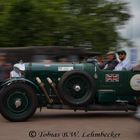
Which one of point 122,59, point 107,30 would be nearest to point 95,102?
point 122,59

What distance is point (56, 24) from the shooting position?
30.6m

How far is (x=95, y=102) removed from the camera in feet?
42.8

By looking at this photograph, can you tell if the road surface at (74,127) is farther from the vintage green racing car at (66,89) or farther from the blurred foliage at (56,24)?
the blurred foliage at (56,24)

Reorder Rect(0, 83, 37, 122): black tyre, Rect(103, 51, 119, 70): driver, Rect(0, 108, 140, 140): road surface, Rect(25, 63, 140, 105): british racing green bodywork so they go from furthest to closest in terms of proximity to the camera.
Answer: Rect(103, 51, 119, 70): driver
Rect(25, 63, 140, 105): british racing green bodywork
Rect(0, 83, 37, 122): black tyre
Rect(0, 108, 140, 140): road surface

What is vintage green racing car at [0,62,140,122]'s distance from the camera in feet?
41.6

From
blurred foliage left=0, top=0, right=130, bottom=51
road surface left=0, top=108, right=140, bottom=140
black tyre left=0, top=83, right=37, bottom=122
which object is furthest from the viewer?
blurred foliage left=0, top=0, right=130, bottom=51

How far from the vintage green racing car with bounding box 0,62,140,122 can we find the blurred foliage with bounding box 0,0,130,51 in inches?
665

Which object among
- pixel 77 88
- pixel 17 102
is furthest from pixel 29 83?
pixel 77 88

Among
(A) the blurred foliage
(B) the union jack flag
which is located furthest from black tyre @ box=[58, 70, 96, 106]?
(A) the blurred foliage

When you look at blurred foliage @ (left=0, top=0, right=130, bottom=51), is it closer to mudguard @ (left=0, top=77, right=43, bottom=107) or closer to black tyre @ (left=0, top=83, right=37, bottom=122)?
mudguard @ (left=0, top=77, right=43, bottom=107)

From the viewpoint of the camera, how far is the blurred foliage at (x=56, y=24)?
98.9 feet

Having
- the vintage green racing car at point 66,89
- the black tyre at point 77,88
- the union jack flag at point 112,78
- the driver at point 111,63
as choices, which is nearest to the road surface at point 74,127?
the vintage green racing car at point 66,89

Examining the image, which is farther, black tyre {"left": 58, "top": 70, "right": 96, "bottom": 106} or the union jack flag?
A: the union jack flag

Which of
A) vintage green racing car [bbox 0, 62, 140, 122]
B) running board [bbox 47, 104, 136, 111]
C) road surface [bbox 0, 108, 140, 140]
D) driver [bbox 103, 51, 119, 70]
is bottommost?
road surface [bbox 0, 108, 140, 140]
